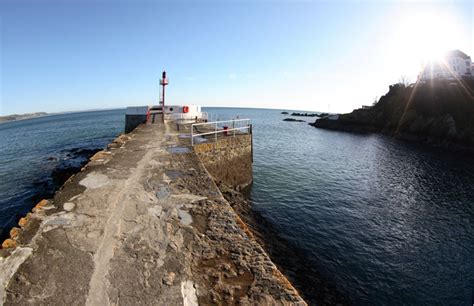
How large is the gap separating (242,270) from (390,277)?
6.42m

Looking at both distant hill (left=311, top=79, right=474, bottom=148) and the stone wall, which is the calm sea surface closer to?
the stone wall

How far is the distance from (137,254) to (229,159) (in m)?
9.88

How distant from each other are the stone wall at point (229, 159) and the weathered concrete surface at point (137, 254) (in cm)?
537

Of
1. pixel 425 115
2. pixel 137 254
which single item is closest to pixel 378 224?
pixel 137 254

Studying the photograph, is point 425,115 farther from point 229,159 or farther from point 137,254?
point 137,254

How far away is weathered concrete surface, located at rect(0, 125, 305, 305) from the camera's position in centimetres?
302

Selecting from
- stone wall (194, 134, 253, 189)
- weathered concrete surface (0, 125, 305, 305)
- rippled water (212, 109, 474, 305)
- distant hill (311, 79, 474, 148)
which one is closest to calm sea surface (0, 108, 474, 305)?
rippled water (212, 109, 474, 305)

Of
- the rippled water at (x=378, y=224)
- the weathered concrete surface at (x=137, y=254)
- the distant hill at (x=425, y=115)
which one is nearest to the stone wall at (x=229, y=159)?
the rippled water at (x=378, y=224)

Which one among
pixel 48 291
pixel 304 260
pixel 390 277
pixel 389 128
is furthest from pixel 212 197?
pixel 389 128

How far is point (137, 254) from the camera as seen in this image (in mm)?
3727

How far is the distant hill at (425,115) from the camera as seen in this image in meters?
32.5

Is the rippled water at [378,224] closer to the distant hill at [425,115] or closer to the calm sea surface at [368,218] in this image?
the calm sea surface at [368,218]

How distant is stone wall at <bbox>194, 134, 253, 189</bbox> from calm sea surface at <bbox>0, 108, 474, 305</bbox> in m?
1.20

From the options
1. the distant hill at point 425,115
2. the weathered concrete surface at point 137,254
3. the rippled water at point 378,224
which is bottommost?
the rippled water at point 378,224
